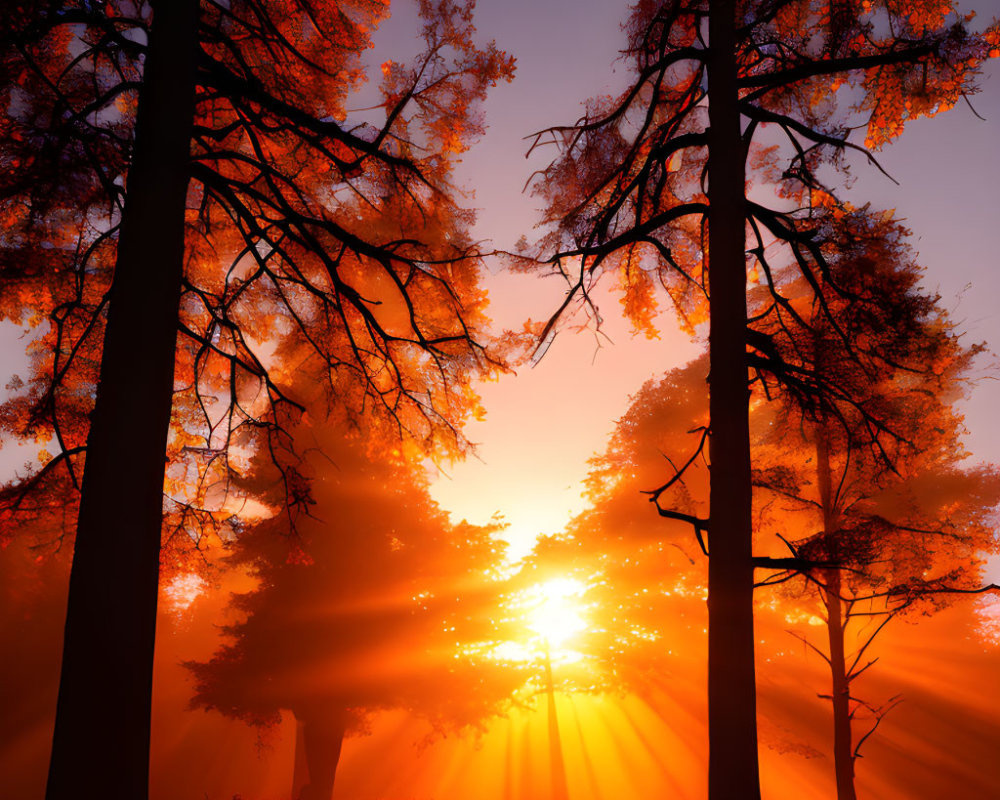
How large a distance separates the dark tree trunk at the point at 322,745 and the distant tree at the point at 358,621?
0.10ft

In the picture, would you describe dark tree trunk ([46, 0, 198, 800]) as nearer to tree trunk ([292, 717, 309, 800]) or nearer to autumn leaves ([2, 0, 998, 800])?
autumn leaves ([2, 0, 998, 800])

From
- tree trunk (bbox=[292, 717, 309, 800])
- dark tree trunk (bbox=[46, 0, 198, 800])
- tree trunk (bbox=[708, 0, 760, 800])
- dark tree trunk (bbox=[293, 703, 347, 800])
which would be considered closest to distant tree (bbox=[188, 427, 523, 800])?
dark tree trunk (bbox=[293, 703, 347, 800])

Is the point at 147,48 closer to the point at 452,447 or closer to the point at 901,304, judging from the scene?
the point at 452,447

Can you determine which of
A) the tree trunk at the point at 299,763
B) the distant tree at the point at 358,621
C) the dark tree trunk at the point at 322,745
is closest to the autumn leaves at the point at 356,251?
the distant tree at the point at 358,621

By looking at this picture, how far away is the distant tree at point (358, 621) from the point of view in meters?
14.0

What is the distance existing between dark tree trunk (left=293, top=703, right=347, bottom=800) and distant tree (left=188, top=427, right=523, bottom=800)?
0.03 m

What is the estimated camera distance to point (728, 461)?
4156 mm

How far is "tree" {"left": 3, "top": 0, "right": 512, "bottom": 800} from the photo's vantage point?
3439 millimetres

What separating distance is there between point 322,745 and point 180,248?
15167 millimetres

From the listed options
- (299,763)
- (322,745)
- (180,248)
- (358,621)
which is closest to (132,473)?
(180,248)

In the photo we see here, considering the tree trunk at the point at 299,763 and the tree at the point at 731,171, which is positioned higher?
the tree at the point at 731,171

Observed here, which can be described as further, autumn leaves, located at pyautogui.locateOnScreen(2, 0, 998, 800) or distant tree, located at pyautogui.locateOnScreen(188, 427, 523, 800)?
distant tree, located at pyautogui.locateOnScreen(188, 427, 523, 800)

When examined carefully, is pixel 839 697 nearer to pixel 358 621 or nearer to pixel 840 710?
pixel 840 710

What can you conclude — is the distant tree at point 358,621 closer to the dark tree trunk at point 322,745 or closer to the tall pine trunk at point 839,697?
the dark tree trunk at point 322,745
